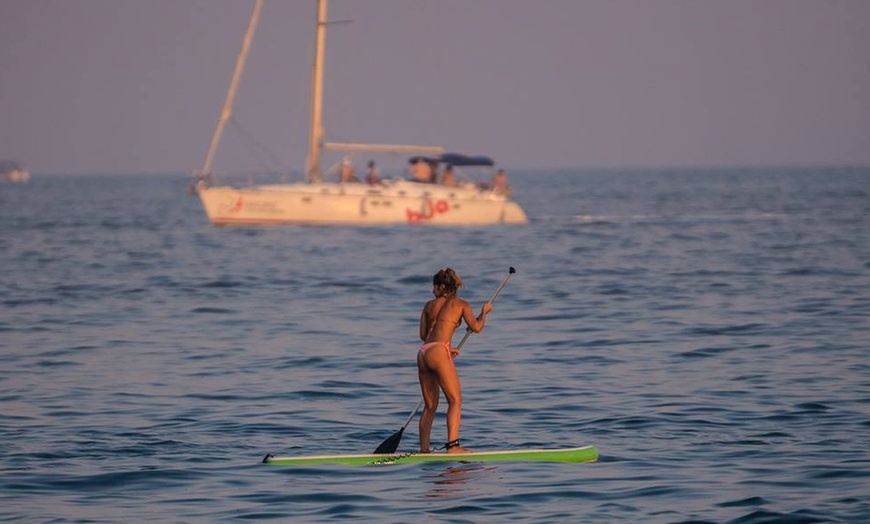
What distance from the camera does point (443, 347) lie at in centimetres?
1425

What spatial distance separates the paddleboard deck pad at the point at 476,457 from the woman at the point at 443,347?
0.18 m

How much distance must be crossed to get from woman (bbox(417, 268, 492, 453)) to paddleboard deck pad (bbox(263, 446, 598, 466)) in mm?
185

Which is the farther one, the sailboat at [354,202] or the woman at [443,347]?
the sailboat at [354,202]

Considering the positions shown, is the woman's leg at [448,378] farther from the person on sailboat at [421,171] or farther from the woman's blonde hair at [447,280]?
the person on sailboat at [421,171]

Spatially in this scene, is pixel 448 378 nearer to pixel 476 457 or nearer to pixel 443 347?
pixel 443 347


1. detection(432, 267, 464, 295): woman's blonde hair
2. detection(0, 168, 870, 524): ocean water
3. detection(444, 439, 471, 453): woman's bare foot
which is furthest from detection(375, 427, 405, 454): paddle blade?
detection(432, 267, 464, 295): woman's blonde hair

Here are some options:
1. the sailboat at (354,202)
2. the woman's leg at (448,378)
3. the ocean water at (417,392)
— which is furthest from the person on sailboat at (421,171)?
the woman's leg at (448,378)

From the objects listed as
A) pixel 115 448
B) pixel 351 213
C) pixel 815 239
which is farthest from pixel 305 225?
pixel 115 448

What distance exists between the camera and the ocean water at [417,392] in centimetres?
1301

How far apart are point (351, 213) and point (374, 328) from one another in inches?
1238

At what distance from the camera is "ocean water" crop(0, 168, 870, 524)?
13.0 m

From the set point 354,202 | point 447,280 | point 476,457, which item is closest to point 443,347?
point 447,280

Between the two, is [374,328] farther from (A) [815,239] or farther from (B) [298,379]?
(A) [815,239]

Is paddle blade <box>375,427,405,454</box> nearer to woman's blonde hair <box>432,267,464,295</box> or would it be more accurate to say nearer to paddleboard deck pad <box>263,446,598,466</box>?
paddleboard deck pad <box>263,446,598,466</box>
